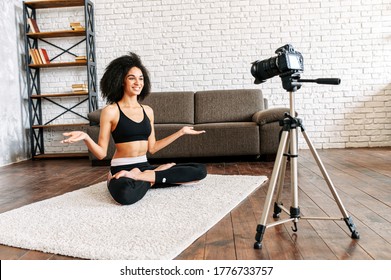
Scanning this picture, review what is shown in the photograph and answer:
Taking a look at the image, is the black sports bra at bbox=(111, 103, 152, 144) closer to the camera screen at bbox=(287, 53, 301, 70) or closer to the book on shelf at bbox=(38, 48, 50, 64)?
the camera screen at bbox=(287, 53, 301, 70)

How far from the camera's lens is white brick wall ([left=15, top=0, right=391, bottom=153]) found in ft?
15.7

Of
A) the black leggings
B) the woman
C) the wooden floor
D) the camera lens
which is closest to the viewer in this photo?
the wooden floor

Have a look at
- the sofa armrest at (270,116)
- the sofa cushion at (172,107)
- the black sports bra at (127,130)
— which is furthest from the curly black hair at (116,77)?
the sofa cushion at (172,107)

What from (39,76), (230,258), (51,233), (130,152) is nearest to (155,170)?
(130,152)

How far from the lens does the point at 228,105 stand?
14.9 ft

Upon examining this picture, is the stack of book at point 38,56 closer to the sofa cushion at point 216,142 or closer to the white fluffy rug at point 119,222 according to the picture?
the sofa cushion at point 216,142

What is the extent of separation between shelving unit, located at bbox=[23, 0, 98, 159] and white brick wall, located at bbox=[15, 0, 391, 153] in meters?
0.30

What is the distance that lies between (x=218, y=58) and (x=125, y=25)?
131cm

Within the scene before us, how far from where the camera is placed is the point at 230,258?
1.37m

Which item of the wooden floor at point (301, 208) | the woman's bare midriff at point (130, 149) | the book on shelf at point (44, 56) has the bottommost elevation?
the wooden floor at point (301, 208)

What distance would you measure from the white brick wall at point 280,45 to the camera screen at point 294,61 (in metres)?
3.42

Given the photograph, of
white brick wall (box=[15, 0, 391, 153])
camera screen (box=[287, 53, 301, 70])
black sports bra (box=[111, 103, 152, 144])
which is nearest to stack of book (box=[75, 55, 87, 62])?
white brick wall (box=[15, 0, 391, 153])

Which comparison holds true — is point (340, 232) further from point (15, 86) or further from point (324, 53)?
point (15, 86)

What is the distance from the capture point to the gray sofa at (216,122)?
13.0ft
